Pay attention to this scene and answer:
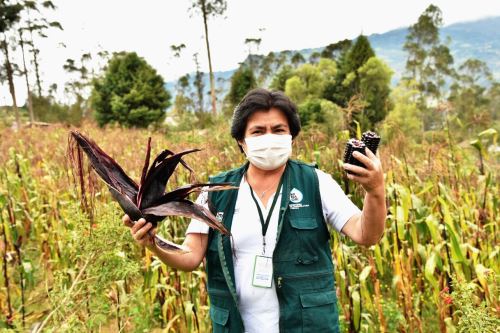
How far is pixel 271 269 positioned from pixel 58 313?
78 cm

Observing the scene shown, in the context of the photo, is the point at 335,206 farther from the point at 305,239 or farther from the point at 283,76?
the point at 283,76

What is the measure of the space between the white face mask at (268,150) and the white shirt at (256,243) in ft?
0.48

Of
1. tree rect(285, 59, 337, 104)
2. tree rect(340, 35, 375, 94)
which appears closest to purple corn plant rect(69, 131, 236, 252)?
tree rect(340, 35, 375, 94)

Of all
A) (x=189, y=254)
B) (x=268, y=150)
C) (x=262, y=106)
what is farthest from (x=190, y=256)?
(x=262, y=106)

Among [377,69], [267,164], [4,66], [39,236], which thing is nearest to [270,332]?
[267,164]

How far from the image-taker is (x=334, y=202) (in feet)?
5.55

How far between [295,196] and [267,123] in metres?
0.34

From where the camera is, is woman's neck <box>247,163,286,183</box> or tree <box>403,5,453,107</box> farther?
tree <box>403,5,453,107</box>

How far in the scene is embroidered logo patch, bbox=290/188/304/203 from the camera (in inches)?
66.2

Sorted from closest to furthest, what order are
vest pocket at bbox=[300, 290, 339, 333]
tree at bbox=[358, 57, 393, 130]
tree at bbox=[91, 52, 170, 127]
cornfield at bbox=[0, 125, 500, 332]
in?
vest pocket at bbox=[300, 290, 339, 333]
cornfield at bbox=[0, 125, 500, 332]
tree at bbox=[91, 52, 170, 127]
tree at bbox=[358, 57, 393, 130]

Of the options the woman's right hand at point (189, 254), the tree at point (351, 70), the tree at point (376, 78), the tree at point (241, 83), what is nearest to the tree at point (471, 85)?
the tree at point (376, 78)

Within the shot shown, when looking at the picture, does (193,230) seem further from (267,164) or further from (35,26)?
(35,26)

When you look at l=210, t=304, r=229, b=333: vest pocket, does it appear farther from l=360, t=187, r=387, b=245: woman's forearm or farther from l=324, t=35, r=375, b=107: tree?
l=324, t=35, r=375, b=107: tree

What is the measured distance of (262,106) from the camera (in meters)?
1.72
